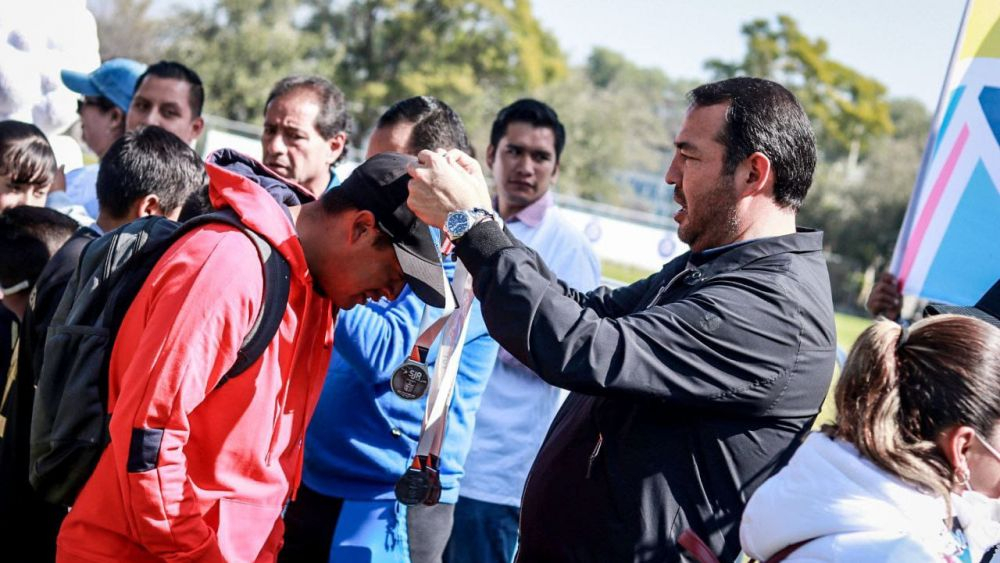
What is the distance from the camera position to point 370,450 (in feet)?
9.98

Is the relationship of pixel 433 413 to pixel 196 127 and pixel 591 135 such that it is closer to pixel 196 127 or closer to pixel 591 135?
pixel 196 127

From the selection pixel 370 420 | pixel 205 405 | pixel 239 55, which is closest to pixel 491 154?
pixel 370 420

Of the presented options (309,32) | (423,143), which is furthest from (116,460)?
(309,32)

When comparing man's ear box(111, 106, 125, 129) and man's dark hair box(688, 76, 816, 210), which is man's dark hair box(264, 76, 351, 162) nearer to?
man's ear box(111, 106, 125, 129)

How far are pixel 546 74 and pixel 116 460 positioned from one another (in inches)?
1680

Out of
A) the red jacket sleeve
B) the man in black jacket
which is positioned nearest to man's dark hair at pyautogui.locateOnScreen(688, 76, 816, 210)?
the man in black jacket

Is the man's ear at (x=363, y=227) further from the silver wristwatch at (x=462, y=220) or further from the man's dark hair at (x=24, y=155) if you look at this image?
the man's dark hair at (x=24, y=155)

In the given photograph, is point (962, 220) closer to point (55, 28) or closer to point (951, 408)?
point (951, 408)

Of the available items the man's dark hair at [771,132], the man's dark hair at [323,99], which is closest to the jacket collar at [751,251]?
the man's dark hair at [771,132]

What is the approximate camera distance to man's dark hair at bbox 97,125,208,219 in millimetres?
3609

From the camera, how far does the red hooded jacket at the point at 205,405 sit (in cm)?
207

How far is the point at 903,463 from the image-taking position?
1.94 m

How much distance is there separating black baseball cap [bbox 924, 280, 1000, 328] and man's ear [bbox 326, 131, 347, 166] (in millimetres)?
2574

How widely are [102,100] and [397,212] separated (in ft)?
12.9
